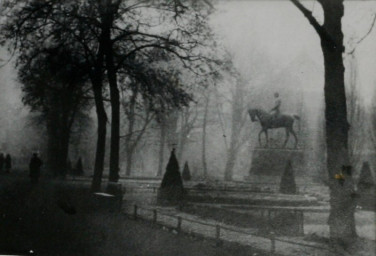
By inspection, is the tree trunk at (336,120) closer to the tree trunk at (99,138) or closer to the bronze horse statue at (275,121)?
the tree trunk at (99,138)

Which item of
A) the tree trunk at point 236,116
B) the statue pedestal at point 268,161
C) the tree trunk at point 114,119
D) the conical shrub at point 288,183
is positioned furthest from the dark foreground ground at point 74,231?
the statue pedestal at point 268,161

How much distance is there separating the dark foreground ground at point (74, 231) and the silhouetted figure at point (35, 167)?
254mm

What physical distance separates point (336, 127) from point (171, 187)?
323 inches

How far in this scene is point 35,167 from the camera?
1271 centimetres

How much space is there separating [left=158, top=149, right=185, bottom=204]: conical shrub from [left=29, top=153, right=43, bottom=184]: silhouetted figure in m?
4.18

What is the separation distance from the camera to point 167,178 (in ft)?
51.5

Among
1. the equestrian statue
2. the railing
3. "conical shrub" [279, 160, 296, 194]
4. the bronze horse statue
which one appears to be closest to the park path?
the railing

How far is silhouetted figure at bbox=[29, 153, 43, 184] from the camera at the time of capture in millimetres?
12535

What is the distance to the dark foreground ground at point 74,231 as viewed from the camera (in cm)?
829

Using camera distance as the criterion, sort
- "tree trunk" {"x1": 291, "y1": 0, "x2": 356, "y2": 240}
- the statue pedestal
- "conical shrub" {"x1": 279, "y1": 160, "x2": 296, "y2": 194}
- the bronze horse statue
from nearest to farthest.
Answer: "tree trunk" {"x1": 291, "y1": 0, "x2": 356, "y2": 240}, "conical shrub" {"x1": 279, "y1": 160, "x2": 296, "y2": 194}, the bronze horse statue, the statue pedestal

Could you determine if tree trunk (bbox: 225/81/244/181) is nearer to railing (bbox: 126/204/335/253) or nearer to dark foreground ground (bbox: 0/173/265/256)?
railing (bbox: 126/204/335/253)

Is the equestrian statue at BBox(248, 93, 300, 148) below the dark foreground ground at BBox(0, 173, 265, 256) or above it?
above

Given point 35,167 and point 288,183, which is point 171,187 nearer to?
point 35,167

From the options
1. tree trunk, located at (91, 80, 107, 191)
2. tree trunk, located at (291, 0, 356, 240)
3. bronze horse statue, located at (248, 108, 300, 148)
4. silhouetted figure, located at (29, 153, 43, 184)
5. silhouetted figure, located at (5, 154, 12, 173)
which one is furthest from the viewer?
bronze horse statue, located at (248, 108, 300, 148)
